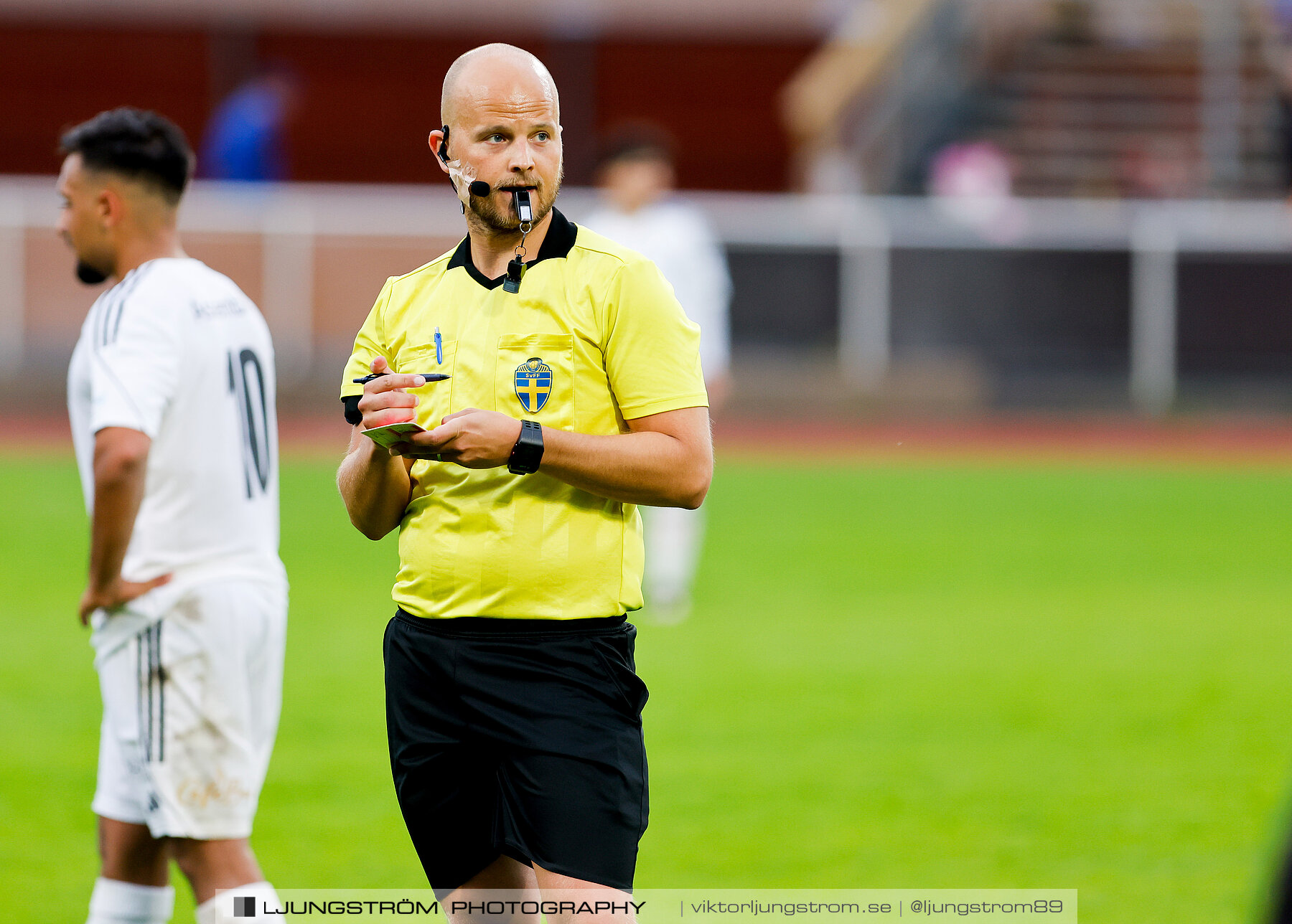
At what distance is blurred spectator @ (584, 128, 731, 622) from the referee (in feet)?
17.9

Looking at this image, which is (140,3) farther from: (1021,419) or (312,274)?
(1021,419)

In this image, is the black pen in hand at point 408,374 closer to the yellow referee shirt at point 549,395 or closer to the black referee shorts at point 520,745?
the yellow referee shirt at point 549,395

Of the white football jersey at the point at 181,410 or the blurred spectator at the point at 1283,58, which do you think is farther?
the blurred spectator at the point at 1283,58

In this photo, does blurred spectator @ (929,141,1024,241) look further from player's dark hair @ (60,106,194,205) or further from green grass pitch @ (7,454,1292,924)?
player's dark hair @ (60,106,194,205)

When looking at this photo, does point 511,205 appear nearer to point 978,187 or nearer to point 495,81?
point 495,81

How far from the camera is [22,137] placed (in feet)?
88.0

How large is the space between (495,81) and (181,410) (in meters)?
1.17

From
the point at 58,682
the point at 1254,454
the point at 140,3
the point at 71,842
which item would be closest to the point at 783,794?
the point at 71,842

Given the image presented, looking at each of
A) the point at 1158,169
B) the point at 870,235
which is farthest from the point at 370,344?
the point at 1158,169

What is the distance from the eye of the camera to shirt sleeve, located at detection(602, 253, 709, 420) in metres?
3.26

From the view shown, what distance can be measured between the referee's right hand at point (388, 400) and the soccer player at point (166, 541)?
82 centimetres

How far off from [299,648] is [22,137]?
2062cm

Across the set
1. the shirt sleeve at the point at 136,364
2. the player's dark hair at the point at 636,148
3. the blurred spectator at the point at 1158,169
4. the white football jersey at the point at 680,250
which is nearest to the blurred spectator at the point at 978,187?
the blurred spectator at the point at 1158,169

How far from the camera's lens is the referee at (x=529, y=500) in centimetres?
324
